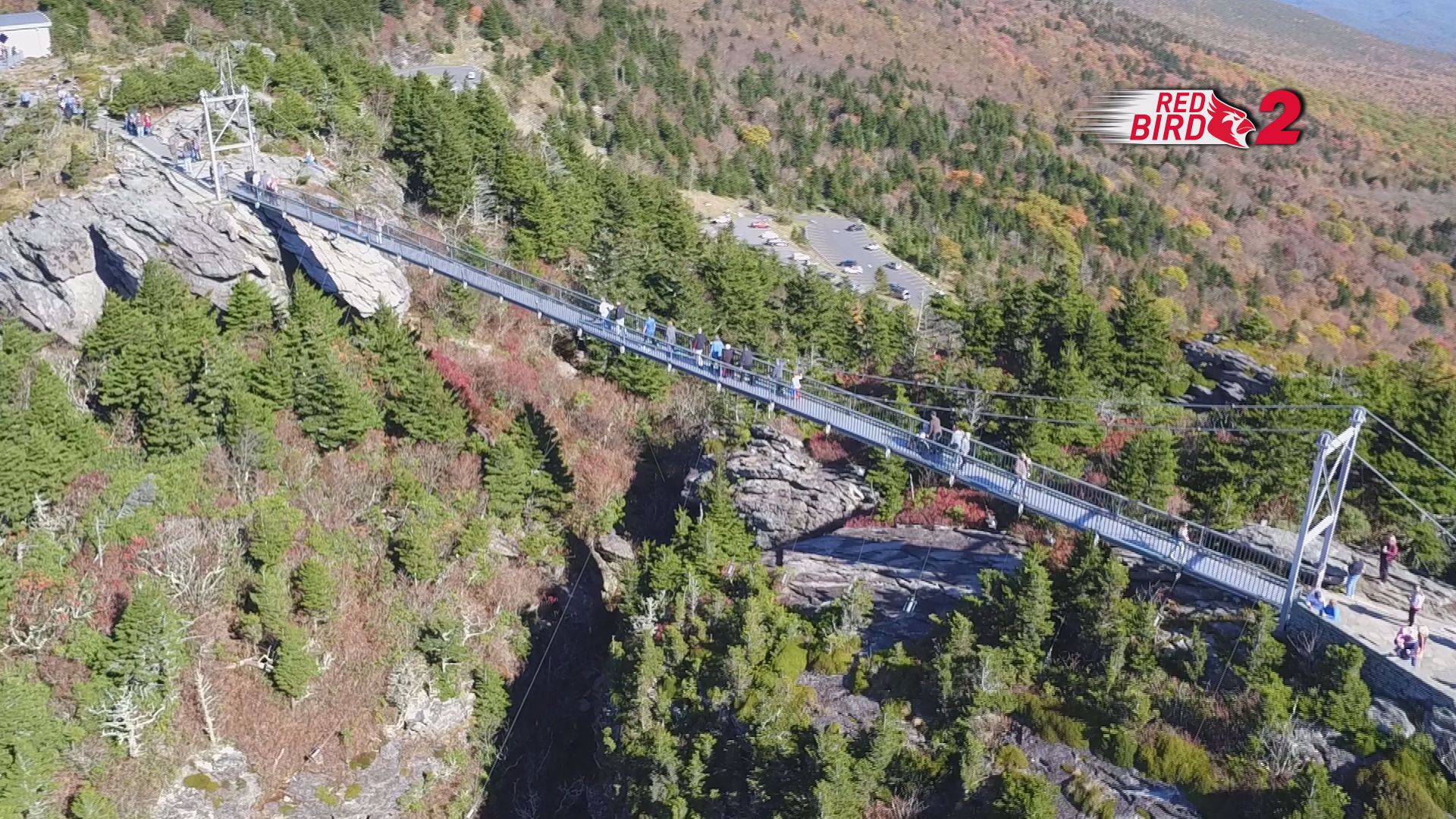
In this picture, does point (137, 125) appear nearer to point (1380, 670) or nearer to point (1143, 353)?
point (1143, 353)

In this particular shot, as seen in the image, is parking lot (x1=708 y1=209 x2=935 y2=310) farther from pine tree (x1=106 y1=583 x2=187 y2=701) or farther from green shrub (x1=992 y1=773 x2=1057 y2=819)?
pine tree (x1=106 y1=583 x2=187 y2=701)

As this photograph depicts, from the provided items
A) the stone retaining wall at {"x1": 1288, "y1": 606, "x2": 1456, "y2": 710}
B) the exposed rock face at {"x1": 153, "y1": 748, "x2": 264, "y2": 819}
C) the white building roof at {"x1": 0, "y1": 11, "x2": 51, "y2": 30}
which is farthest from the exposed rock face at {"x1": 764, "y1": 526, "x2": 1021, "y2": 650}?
the white building roof at {"x1": 0, "y1": 11, "x2": 51, "y2": 30}

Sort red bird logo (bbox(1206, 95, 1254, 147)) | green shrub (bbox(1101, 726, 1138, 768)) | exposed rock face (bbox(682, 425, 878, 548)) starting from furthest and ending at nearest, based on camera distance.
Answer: red bird logo (bbox(1206, 95, 1254, 147)) → exposed rock face (bbox(682, 425, 878, 548)) → green shrub (bbox(1101, 726, 1138, 768))

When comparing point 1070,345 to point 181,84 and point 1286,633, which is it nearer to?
point 1286,633

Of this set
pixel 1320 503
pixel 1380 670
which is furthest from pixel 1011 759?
pixel 1320 503

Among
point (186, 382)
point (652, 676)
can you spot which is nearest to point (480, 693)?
point (652, 676)

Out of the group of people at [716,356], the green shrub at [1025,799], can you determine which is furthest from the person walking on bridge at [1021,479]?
the green shrub at [1025,799]
